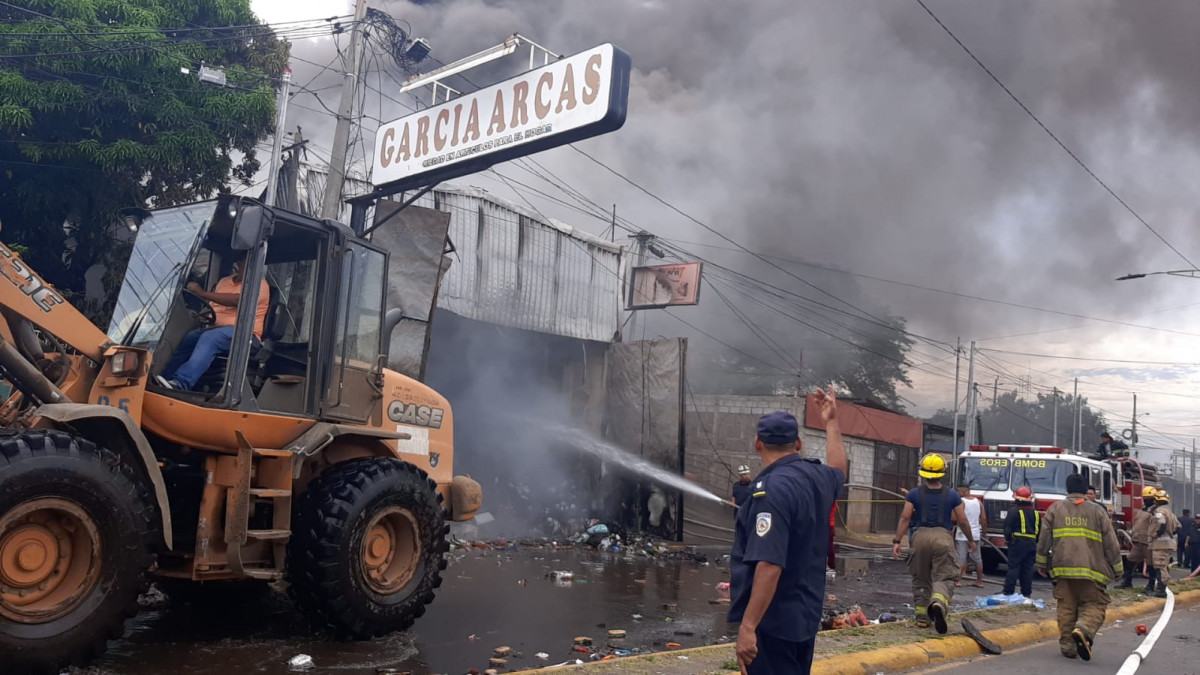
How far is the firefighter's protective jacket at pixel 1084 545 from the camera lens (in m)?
7.29

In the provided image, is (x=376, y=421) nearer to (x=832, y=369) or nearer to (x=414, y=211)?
(x=414, y=211)

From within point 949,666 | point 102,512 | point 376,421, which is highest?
point 376,421

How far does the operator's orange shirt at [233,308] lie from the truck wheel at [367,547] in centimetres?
114

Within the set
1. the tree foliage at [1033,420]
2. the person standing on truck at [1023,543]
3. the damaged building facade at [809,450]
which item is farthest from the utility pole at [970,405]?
the tree foliage at [1033,420]

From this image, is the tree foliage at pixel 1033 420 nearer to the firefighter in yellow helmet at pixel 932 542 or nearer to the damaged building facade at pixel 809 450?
the damaged building facade at pixel 809 450

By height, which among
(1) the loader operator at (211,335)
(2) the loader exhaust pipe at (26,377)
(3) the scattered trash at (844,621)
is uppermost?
(1) the loader operator at (211,335)

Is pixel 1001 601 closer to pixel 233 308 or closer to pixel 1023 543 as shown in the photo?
pixel 1023 543

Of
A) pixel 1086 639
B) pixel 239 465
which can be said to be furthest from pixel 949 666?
pixel 239 465

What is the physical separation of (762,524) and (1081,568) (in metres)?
5.38

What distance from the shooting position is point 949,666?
6605 mm

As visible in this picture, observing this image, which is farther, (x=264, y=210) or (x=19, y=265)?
(x=264, y=210)

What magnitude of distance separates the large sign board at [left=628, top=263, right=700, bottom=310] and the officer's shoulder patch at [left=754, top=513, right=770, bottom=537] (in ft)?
50.1

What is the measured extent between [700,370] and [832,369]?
12.8m

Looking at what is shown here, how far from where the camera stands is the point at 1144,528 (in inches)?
512
